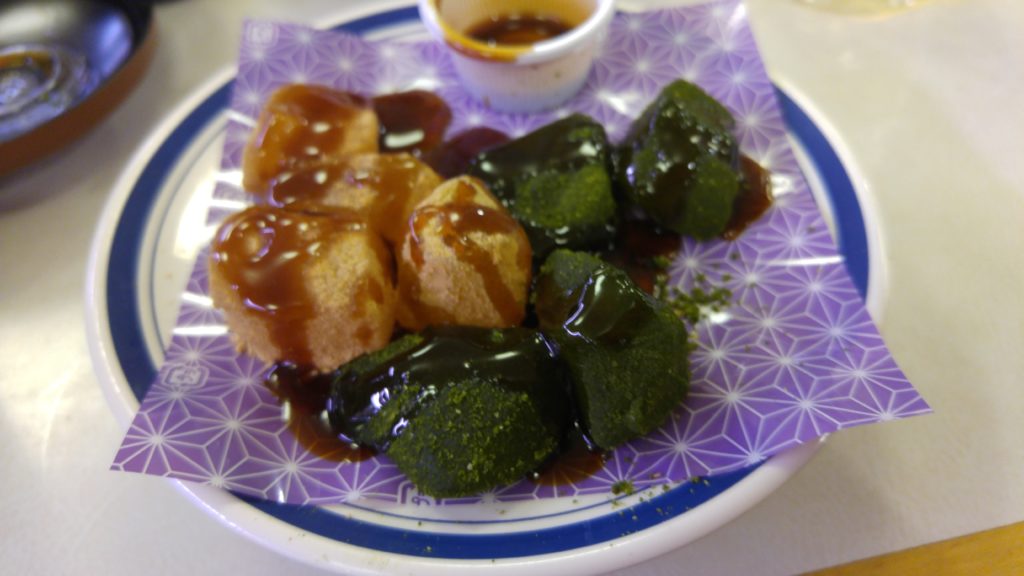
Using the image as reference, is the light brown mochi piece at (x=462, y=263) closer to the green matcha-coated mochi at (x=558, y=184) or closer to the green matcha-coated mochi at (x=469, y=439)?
the green matcha-coated mochi at (x=558, y=184)

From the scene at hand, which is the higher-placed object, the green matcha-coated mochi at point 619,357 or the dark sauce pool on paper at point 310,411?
the green matcha-coated mochi at point 619,357

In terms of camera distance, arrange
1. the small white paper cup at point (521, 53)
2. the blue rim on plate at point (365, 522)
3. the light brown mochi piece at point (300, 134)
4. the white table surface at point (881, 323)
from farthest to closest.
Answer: the small white paper cup at point (521, 53) → the light brown mochi piece at point (300, 134) → the white table surface at point (881, 323) → the blue rim on plate at point (365, 522)

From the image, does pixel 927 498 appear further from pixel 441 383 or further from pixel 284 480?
pixel 284 480

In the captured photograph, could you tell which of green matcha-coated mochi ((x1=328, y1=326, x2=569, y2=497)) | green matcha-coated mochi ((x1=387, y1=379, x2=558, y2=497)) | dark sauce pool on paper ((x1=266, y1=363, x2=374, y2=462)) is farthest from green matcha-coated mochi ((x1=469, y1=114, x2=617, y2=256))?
dark sauce pool on paper ((x1=266, y1=363, x2=374, y2=462))

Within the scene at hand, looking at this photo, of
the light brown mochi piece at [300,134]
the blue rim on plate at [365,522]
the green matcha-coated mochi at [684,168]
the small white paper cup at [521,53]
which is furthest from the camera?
the small white paper cup at [521,53]

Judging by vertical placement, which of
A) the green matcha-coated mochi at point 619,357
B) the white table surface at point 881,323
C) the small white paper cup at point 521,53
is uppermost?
the small white paper cup at point 521,53

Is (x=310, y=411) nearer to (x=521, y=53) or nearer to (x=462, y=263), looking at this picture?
(x=462, y=263)

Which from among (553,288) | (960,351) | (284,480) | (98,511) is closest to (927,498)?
(960,351)

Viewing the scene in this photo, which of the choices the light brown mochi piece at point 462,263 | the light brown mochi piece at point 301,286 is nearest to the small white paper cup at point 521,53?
the light brown mochi piece at point 462,263
